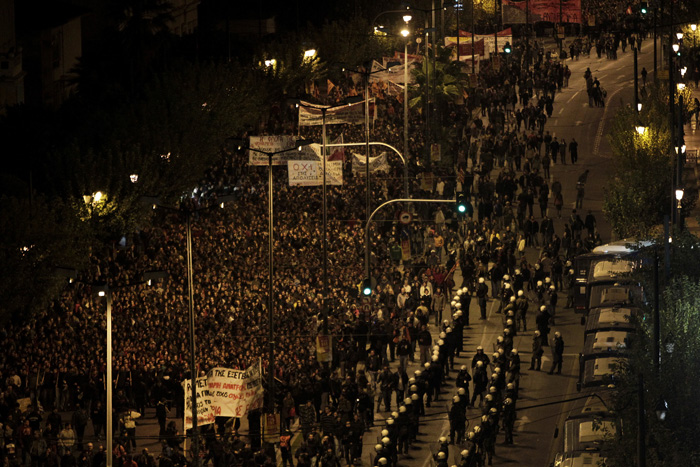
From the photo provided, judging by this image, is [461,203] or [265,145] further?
[265,145]

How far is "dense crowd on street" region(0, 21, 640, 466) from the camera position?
140 feet

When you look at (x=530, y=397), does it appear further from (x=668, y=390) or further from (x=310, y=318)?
(x=668, y=390)

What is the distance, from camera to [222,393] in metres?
40.0

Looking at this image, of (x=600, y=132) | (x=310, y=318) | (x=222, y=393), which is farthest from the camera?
(x=600, y=132)

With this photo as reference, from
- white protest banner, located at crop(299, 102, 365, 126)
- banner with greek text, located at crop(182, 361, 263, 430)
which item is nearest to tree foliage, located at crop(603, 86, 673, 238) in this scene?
white protest banner, located at crop(299, 102, 365, 126)

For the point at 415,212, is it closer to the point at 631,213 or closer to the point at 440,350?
the point at 631,213

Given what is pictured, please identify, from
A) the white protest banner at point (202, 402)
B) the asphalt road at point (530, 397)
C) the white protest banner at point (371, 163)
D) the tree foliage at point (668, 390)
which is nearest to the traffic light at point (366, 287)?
the asphalt road at point (530, 397)

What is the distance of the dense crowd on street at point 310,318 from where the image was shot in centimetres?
4269

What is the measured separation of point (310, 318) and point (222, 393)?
10.4 m

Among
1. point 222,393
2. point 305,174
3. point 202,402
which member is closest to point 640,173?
point 305,174

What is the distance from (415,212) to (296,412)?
66.9ft

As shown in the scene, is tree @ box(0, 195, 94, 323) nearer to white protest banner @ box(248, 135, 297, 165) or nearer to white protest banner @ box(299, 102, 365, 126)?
white protest banner @ box(248, 135, 297, 165)

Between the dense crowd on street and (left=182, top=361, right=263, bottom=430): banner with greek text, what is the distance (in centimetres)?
82

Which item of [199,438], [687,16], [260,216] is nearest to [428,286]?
[260,216]
